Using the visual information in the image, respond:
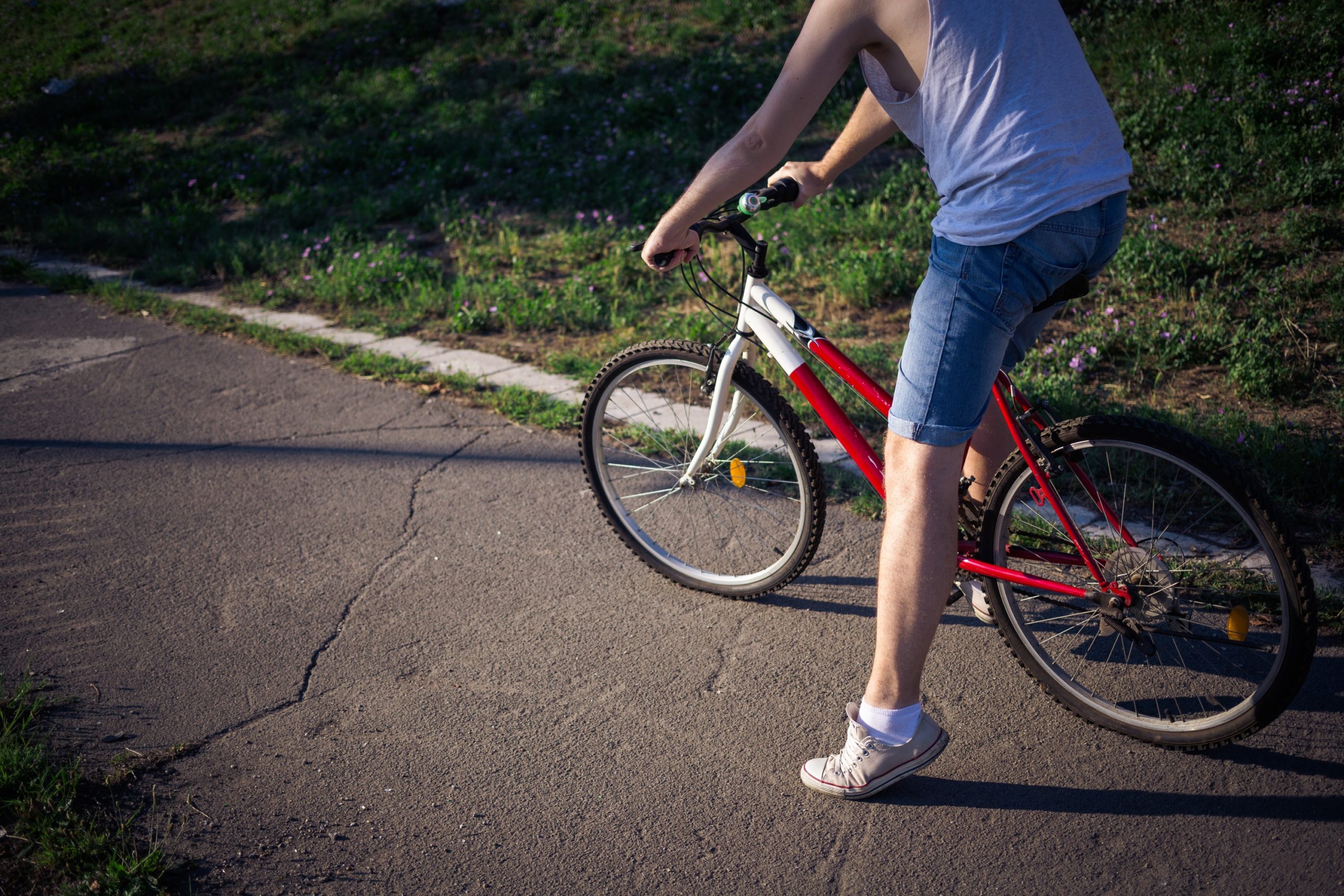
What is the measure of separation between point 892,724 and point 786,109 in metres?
1.56

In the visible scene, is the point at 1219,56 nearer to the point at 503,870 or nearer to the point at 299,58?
the point at 503,870

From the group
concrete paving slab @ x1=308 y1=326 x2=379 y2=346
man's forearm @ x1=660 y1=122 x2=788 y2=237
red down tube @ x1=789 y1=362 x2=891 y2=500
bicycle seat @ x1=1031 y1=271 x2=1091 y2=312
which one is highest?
man's forearm @ x1=660 y1=122 x2=788 y2=237

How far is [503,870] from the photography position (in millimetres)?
2176

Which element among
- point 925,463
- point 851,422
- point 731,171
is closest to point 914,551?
point 925,463

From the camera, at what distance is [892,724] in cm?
232

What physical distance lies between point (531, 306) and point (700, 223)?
318 centimetres

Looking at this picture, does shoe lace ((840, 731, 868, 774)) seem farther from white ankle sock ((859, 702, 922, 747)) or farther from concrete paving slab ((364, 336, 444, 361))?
concrete paving slab ((364, 336, 444, 361))

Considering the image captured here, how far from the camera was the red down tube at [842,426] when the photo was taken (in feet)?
9.01

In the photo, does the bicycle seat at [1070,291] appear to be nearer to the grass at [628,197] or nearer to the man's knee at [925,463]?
the man's knee at [925,463]

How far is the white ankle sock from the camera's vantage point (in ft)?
7.61

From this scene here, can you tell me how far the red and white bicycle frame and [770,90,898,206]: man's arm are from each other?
0.33 meters

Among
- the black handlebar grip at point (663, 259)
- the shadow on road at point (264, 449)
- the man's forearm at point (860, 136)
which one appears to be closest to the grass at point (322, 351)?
the shadow on road at point (264, 449)

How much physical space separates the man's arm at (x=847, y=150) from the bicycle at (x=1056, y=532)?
10cm


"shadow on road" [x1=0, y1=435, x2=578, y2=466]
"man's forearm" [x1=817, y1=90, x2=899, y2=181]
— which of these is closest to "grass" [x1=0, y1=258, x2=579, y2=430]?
"shadow on road" [x1=0, y1=435, x2=578, y2=466]
